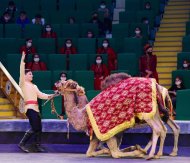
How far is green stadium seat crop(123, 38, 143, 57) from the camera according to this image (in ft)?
43.6

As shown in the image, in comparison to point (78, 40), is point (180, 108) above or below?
below

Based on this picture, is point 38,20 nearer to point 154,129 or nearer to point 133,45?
point 133,45

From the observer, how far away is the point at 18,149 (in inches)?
334

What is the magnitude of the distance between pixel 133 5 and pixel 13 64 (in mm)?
3816

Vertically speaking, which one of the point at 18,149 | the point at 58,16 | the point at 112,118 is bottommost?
the point at 18,149

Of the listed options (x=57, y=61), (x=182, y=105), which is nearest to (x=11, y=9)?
(x=57, y=61)

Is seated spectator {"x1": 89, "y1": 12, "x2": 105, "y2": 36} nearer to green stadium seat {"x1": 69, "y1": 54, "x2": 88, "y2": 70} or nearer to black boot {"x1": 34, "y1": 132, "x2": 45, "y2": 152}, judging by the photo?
green stadium seat {"x1": 69, "y1": 54, "x2": 88, "y2": 70}

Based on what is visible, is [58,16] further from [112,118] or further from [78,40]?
[112,118]

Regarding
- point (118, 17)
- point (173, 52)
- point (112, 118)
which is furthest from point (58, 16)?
point (112, 118)

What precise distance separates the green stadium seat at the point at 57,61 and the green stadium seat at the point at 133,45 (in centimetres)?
143

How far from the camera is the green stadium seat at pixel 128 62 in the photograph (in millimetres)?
12570

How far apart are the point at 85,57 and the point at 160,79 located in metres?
1.65

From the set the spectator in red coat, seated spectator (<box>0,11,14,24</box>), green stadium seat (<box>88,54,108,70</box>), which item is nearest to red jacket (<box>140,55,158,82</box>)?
the spectator in red coat

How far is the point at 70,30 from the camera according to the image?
46.5 feet
